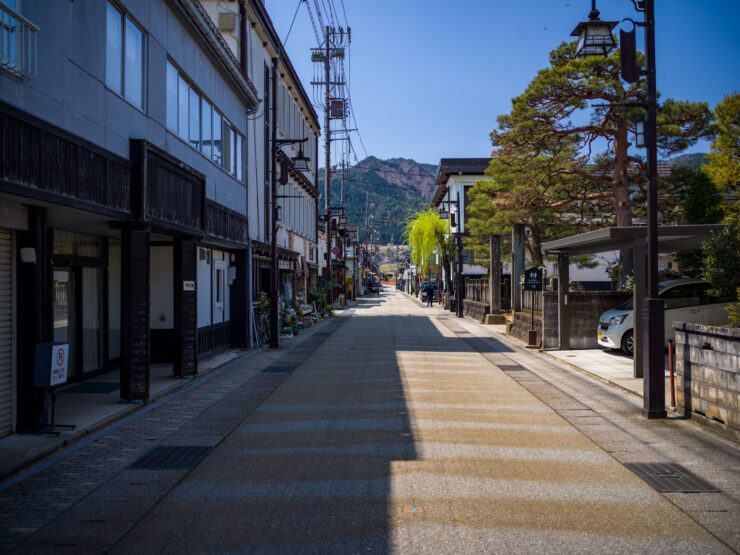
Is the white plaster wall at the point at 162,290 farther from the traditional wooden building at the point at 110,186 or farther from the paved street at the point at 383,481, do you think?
the paved street at the point at 383,481

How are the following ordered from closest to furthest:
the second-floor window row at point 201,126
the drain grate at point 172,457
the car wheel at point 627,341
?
the drain grate at point 172,457, the second-floor window row at point 201,126, the car wheel at point 627,341

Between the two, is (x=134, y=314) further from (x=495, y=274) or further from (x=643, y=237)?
(x=495, y=274)

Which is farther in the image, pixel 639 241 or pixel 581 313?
pixel 581 313

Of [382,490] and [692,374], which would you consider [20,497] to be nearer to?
[382,490]

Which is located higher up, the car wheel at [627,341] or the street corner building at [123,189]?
the street corner building at [123,189]

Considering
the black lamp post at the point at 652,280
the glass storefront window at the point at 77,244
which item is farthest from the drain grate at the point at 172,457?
the black lamp post at the point at 652,280

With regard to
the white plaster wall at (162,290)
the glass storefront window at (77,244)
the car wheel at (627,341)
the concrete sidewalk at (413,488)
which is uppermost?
the glass storefront window at (77,244)

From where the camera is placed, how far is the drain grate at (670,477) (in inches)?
230

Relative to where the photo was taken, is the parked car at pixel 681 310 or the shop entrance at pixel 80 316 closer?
the shop entrance at pixel 80 316

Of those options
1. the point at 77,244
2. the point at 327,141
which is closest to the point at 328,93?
the point at 327,141

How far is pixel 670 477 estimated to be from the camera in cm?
618

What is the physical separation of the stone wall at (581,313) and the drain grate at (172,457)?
13.0 meters

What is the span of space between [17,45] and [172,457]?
188 inches

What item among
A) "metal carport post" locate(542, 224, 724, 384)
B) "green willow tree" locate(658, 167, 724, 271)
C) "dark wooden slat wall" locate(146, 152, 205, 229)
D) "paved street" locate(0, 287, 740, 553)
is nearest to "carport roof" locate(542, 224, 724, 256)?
"metal carport post" locate(542, 224, 724, 384)
